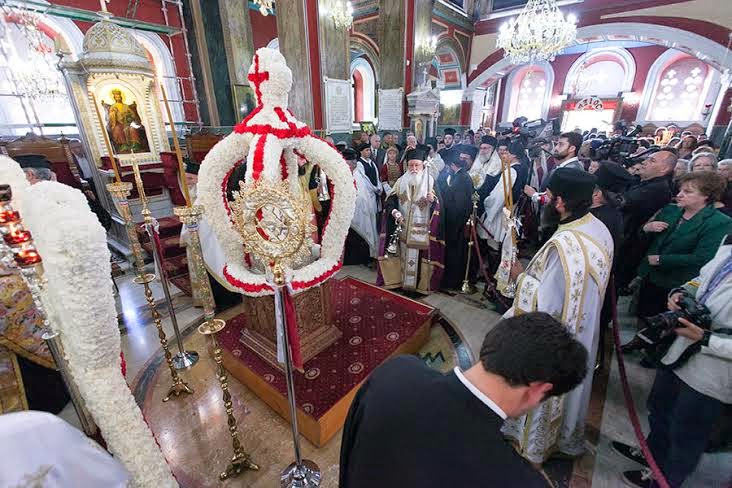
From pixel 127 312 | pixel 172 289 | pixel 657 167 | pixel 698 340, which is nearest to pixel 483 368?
pixel 698 340

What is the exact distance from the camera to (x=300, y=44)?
7.38 m

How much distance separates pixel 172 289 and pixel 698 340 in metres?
5.75

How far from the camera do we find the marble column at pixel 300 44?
23.6 ft

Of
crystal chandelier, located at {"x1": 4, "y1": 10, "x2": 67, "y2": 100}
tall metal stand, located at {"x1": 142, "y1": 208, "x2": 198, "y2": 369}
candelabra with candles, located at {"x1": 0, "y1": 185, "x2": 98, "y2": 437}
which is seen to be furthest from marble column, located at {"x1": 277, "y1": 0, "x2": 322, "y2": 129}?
candelabra with candles, located at {"x1": 0, "y1": 185, "x2": 98, "y2": 437}

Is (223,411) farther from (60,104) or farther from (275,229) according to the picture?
(60,104)

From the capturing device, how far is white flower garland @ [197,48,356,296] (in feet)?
7.84

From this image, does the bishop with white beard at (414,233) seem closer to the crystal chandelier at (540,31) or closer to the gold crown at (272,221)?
the gold crown at (272,221)

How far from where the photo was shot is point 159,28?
8.74 metres

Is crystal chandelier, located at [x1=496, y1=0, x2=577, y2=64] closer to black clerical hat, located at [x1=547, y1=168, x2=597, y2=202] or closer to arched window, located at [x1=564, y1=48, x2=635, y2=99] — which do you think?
black clerical hat, located at [x1=547, y1=168, x2=597, y2=202]

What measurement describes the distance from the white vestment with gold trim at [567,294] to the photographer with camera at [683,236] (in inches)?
19.4

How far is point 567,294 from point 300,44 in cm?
784

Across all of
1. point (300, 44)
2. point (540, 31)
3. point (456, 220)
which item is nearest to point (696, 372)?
point (456, 220)

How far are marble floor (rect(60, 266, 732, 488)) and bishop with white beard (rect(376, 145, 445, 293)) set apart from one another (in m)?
0.38

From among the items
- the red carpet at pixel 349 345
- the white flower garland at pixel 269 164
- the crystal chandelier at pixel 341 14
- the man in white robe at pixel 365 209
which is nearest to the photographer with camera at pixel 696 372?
the red carpet at pixel 349 345
